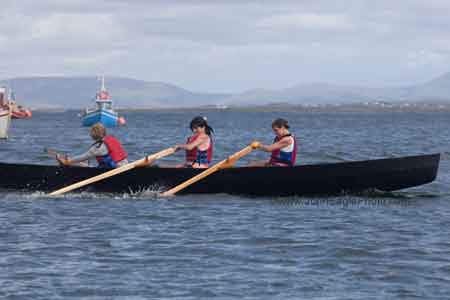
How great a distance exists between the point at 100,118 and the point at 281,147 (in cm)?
7336

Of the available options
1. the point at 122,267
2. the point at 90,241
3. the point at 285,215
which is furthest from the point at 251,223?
the point at 122,267

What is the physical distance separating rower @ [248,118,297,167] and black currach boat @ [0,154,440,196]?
40 centimetres

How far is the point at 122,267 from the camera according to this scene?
1162 cm

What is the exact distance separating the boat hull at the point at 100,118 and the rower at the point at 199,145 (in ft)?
233

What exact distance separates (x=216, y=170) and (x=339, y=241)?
5.34 metres

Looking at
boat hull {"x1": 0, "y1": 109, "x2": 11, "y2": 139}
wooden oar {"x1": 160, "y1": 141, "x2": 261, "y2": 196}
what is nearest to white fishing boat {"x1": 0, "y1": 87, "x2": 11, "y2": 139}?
boat hull {"x1": 0, "y1": 109, "x2": 11, "y2": 139}

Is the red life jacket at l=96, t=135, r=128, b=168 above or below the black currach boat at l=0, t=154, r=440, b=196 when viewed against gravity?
above

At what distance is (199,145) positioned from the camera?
61.9 ft

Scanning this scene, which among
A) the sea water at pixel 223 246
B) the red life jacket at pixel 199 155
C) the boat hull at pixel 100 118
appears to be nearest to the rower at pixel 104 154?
the sea water at pixel 223 246

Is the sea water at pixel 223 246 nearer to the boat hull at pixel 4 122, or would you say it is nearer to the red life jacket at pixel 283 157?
the red life jacket at pixel 283 157

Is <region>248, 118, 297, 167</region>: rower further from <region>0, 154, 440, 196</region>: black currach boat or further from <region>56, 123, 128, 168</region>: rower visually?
<region>56, 123, 128, 168</region>: rower

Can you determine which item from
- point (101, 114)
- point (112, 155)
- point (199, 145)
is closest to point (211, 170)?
point (199, 145)

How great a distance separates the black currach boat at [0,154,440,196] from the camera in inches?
709

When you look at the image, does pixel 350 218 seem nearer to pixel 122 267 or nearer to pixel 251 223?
pixel 251 223
